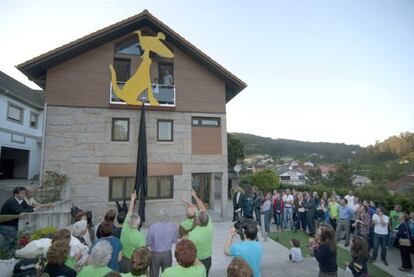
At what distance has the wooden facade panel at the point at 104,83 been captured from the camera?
12.5 metres

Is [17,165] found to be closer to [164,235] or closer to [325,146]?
[164,235]

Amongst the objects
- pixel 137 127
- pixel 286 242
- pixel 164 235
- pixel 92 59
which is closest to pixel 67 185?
pixel 137 127

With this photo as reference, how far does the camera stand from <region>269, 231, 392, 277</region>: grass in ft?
25.7

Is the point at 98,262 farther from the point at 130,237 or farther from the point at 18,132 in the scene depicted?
the point at 18,132

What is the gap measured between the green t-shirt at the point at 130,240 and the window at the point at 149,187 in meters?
8.55

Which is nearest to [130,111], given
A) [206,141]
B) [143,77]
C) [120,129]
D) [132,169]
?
[120,129]

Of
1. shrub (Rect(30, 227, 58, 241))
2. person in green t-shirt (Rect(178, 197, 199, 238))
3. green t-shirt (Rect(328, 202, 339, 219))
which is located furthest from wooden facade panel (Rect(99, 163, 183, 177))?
person in green t-shirt (Rect(178, 197, 199, 238))

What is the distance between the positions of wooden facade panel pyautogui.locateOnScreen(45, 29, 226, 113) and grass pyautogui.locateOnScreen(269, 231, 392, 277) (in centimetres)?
722

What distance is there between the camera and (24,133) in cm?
1955

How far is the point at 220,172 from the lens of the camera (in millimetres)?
14383

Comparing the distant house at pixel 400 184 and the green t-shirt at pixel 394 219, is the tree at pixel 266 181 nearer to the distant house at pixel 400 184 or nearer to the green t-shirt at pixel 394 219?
the green t-shirt at pixel 394 219

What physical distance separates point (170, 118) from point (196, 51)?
3910 mm

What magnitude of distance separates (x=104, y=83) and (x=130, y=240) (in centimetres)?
1025

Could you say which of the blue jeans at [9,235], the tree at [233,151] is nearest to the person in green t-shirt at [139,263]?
the blue jeans at [9,235]
